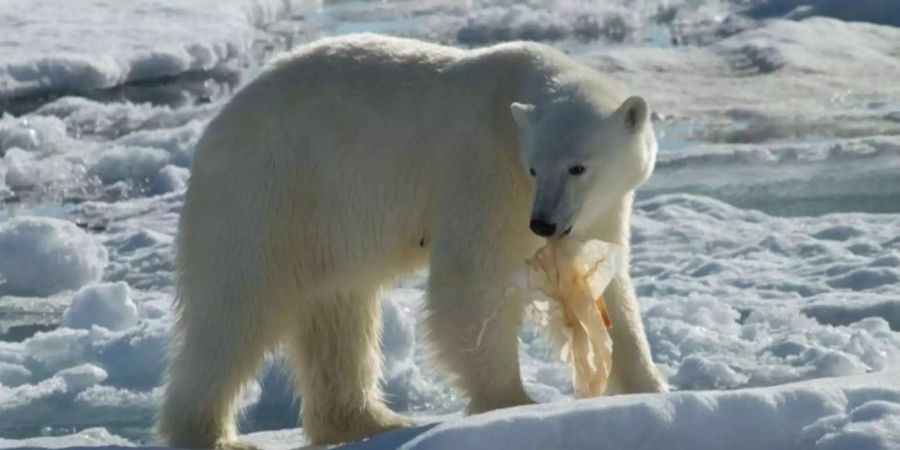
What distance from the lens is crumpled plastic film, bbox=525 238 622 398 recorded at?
4.13 m

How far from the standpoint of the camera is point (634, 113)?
403 centimetres

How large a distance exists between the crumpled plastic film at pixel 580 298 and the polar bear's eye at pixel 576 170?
0.21 m

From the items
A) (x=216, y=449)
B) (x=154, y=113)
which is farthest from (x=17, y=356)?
(x=154, y=113)

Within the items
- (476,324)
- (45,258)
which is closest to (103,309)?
(45,258)

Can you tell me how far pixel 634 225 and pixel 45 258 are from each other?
109 inches

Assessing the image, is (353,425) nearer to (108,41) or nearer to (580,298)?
(580,298)

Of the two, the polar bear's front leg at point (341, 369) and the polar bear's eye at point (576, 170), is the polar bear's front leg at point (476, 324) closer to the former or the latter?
the polar bear's eye at point (576, 170)

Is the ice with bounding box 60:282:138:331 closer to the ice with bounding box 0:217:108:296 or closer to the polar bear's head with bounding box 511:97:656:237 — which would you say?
the ice with bounding box 0:217:108:296

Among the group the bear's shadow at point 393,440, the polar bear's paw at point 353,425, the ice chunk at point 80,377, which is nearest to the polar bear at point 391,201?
the polar bear's paw at point 353,425

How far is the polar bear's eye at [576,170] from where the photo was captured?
13.0 feet

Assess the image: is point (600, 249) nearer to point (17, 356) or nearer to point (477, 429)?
point (477, 429)

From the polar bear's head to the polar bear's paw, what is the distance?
3.90ft

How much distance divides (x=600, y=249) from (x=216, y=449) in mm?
1232

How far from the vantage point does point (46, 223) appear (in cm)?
778
